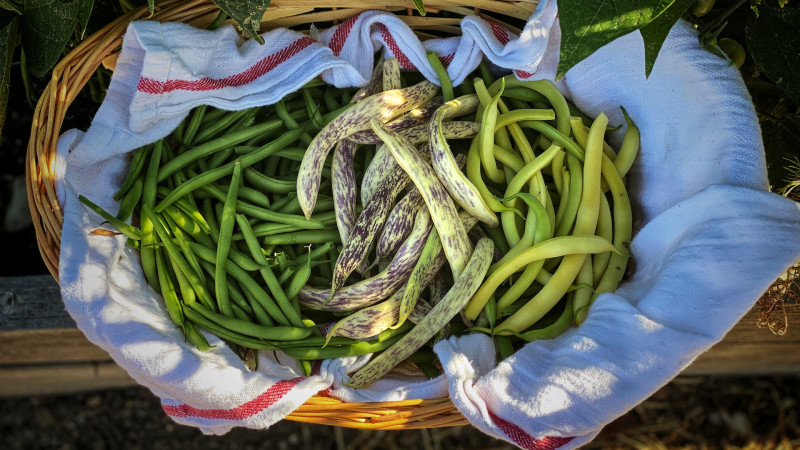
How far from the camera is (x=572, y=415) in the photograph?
101 centimetres

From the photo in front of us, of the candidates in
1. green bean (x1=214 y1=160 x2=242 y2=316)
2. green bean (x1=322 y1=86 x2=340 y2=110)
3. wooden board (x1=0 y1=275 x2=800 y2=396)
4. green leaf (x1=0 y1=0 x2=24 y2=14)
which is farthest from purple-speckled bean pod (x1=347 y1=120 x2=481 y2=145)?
wooden board (x1=0 y1=275 x2=800 y2=396)

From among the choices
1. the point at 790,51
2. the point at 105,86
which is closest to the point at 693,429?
the point at 790,51

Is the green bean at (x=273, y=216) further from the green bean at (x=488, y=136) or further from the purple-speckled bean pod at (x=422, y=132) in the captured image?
the green bean at (x=488, y=136)

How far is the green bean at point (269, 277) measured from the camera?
1.18m

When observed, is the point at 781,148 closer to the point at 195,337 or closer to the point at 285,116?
the point at 285,116

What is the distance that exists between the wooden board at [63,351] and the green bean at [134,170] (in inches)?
14.2

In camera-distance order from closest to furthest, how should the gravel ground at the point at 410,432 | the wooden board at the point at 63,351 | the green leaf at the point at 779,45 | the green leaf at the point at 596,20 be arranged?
the green leaf at the point at 596,20 < the green leaf at the point at 779,45 < the wooden board at the point at 63,351 < the gravel ground at the point at 410,432

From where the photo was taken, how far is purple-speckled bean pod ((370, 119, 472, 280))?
1.12m

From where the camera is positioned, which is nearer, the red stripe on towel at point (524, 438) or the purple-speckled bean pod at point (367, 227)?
the red stripe on towel at point (524, 438)

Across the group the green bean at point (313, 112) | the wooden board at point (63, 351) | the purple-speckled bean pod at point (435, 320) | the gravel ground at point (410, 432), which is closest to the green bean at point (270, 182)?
the green bean at point (313, 112)

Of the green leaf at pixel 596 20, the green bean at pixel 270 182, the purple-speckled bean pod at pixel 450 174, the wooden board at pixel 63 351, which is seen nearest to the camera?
the green leaf at pixel 596 20

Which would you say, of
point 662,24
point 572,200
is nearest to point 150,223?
point 572,200

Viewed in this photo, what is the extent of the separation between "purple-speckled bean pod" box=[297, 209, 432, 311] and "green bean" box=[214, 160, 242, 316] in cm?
14

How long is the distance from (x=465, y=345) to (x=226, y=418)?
1.29 ft
